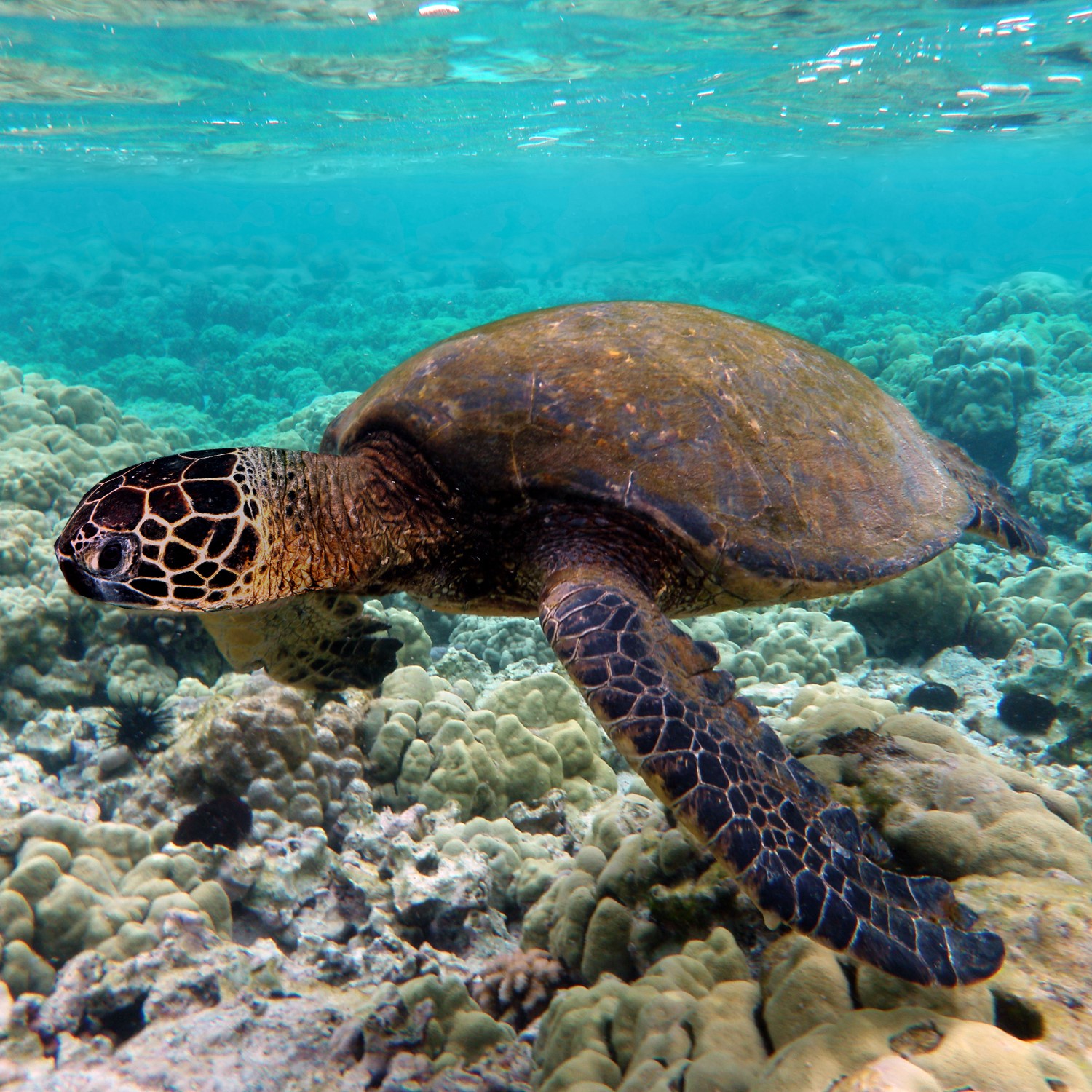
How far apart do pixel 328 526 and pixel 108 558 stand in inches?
33.2

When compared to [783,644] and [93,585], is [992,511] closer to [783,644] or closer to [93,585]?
[783,644]

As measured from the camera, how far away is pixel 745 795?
2.21 m

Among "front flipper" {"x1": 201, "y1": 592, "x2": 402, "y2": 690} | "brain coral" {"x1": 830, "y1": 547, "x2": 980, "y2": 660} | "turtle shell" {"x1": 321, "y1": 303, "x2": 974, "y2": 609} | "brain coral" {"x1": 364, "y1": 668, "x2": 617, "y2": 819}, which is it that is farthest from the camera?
"brain coral" {"x1": 830, "y1": 547, "x2": 980, "y2": 660}

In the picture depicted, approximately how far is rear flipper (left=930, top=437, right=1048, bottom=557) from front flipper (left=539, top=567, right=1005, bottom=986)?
2258 mm

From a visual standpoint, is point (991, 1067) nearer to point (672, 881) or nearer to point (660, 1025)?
point (660, 1025)

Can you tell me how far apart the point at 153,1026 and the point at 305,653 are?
168cm

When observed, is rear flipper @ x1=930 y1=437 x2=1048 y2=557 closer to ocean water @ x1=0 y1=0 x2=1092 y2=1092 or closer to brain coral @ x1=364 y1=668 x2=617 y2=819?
ocean water @ x1=0 y1=0 x2=1092 y2=1092

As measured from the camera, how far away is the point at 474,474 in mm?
3041

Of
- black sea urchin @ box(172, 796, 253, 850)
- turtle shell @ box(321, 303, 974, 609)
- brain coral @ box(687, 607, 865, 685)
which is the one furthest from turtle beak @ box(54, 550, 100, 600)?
brain coral @ box(687, 607, 865, 685)

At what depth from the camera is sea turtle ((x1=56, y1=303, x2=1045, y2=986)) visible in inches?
85.6

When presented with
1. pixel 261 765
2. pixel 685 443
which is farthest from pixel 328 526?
pixel 261 765

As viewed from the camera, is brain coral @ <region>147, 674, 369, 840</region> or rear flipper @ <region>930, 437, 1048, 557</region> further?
rear flipper @ <region>930, 437, 1048, 557</region>

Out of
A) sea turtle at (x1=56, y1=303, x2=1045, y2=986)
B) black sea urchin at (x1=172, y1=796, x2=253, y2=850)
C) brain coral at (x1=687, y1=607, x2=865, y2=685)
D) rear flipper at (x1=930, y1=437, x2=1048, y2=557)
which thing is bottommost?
brain coral at (x1=687, y1=607, x2=865, y2=685)

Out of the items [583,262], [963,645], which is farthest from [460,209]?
[963,645]
